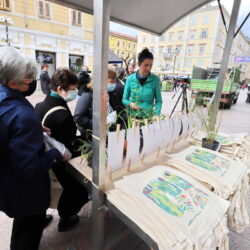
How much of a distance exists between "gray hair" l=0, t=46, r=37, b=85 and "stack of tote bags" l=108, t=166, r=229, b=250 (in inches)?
30.1

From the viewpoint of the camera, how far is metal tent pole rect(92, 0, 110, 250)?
73 centimetres

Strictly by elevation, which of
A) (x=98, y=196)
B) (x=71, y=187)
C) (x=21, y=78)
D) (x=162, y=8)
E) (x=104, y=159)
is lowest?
(x=71, y=187)

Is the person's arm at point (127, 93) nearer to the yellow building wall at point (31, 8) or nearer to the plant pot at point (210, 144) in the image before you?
the plant pot at point (210, 144)

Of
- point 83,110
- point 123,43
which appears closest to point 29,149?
point 83,110

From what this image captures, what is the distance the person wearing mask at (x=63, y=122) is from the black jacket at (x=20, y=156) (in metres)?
0.28

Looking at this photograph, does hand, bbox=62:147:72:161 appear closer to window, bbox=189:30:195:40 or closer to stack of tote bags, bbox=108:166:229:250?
stack of tote bags, bbox=108:166:229:250

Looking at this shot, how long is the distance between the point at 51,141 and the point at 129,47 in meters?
40.8

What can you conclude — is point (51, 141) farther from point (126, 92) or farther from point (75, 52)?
point (75, 52)

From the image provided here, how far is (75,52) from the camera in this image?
45.3ft

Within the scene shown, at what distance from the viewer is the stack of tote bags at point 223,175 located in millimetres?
1064

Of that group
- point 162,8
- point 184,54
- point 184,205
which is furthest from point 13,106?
point 184,54

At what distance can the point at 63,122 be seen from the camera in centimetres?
127

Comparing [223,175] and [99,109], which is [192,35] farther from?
[99,109]

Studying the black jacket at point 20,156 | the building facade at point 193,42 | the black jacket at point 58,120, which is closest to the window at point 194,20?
the building facade at point 193,42
